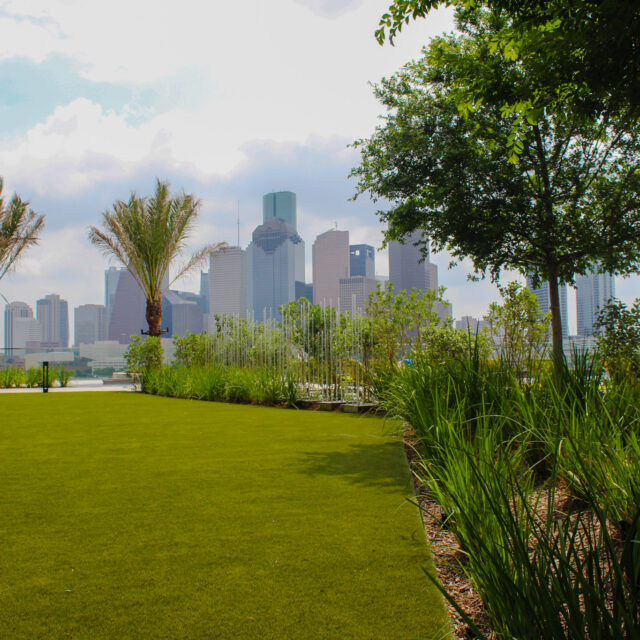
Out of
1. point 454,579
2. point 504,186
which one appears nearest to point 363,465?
point 454,579

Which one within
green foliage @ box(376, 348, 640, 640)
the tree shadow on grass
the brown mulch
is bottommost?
the brown mulch

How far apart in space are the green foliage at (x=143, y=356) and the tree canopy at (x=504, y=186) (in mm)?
9659

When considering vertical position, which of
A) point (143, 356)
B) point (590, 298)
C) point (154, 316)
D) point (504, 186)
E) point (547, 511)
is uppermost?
point (504, 186)

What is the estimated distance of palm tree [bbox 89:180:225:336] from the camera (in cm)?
1903

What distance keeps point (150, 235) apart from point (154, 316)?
117 inches

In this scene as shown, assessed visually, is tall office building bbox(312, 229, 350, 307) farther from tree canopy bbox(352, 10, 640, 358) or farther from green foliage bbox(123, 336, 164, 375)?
tree canopy bbox(352, 10, 640, 358)

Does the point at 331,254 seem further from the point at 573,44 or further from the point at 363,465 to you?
the point at 573,44

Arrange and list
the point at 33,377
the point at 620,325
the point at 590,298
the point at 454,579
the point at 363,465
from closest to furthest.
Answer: the point at 454,579, the point at 363,465, the point at 620,325, the point at 590,298, the point at 33,377

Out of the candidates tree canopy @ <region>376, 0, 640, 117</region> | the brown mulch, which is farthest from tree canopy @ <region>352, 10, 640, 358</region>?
the brown mulch

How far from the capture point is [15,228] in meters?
21.1

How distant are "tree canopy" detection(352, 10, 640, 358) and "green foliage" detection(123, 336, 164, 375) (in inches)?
380

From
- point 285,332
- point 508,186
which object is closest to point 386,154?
point 508,186

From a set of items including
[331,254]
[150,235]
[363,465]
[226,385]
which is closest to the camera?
[363,465]

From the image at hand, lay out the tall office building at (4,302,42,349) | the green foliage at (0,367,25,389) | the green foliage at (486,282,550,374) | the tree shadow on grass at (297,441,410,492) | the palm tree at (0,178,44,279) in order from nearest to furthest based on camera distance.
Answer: the tree shadow on grass at (297,441,410,492) → the green foliage at (486,282,550,374) → the green foliage at (0,367,25,389) → the palm tree at (0,178,44,279) → the tall office building at (4,302,42,349)
